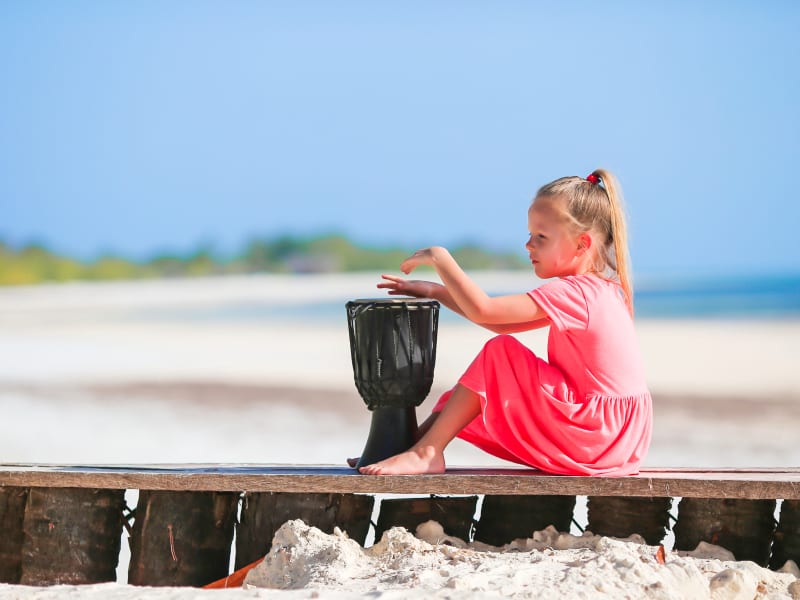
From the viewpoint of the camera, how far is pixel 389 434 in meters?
→ 4.33

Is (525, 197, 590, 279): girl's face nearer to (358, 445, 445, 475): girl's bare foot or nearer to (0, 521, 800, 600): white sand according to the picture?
(358, 445, 445, 475): girl's bare foot

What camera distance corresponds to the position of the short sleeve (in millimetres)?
4047

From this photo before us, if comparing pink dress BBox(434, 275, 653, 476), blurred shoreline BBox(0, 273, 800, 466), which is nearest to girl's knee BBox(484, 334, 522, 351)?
pink dress BBox(434, 275, 653, 476)

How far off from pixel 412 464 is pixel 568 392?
1.97 ft

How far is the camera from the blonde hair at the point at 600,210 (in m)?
4.20

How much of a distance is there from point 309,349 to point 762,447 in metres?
9.09

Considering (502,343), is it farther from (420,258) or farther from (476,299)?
(420,258)

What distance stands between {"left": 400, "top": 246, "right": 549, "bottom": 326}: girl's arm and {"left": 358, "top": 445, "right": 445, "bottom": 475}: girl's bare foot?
0.50 metres

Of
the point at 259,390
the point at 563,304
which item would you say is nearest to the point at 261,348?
the point at 259,390

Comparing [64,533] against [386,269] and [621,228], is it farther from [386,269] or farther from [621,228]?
[386,269]

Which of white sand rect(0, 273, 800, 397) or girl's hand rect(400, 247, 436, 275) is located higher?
girl's hand rect(400, 247, 436, 275)

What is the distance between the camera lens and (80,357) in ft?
54.8

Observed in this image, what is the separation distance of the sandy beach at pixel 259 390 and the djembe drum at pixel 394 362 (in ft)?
2.96

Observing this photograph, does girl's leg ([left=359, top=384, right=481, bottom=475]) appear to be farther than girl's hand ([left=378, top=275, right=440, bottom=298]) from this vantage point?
No
